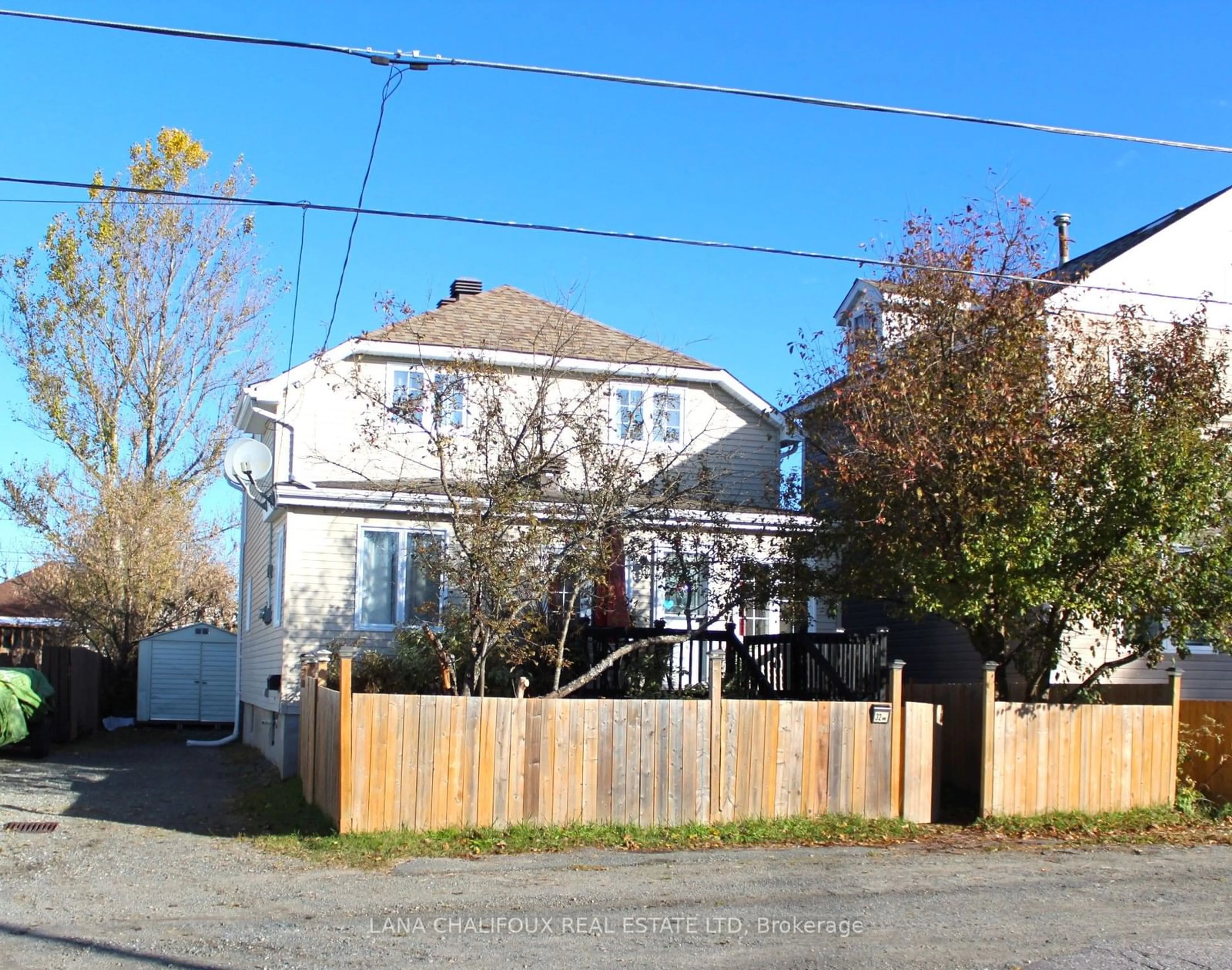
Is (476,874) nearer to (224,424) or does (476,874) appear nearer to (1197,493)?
(1197,493)

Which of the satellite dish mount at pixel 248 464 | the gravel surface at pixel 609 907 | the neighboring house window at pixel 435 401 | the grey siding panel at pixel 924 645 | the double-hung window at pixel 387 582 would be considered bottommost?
the gravel surface at pixel 609 907

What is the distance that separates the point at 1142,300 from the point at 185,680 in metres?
19.6

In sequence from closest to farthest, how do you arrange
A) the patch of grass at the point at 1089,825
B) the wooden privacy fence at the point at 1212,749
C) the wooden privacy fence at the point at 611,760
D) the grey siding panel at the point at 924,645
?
1. the wooden privacy fence at the point at 611,760
2. the patch of grass at the point at 1089,825
3. the wooden privacy fence at the point at 1212,749
4. the grey siding panel at the point at 924,645

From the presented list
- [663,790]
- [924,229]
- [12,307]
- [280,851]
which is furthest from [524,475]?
[12,307]

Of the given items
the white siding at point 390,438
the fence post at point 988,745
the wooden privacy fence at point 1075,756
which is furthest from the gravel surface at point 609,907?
the white siding at point 390,438

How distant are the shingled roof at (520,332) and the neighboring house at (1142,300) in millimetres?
3549

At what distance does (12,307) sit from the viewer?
27.8 meters

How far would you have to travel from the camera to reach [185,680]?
24984mm

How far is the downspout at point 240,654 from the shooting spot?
21.2 m

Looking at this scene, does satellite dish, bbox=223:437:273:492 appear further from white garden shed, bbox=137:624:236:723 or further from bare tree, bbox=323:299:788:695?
white garden shed, bbox=137:624:236:723

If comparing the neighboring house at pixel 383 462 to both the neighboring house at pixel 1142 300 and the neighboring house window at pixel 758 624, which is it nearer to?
the neighboring house window at pixel 758 624

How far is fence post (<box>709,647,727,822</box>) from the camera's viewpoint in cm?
1180

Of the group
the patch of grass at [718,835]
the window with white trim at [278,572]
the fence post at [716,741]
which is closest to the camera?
the patch of grass at [718,835]

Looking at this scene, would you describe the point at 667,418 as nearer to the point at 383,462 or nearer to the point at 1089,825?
the point at 383,462
